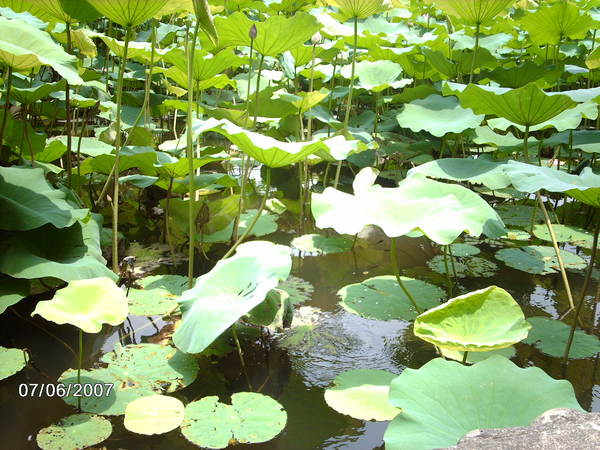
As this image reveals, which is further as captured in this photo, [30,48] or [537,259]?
[537,259]

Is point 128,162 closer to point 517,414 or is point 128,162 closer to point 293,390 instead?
point 293,390

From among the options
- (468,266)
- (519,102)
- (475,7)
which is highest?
(475,7)

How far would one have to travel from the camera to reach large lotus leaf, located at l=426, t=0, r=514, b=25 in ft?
7.97

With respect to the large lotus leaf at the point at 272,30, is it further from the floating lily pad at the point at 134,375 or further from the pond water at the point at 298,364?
the floating lily pad at the point at 134,375

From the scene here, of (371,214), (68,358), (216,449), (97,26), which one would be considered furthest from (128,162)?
(97,26)

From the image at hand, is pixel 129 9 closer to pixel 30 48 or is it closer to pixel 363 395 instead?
pixel 30 48

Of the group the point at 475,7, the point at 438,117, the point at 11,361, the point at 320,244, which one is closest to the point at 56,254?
the point at 11,361

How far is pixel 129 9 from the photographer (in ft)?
5.30

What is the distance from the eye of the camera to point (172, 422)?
1.20 meters

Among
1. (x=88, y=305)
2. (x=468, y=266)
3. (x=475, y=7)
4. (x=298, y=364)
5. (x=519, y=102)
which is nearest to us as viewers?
(x=88, y=305)

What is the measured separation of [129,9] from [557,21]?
2383mm

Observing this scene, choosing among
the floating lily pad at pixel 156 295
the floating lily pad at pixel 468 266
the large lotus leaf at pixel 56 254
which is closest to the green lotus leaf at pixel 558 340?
the floating lily pad at pixel 468 266

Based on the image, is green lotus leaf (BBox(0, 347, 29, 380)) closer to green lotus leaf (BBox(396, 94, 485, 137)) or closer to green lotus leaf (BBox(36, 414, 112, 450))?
green lotus leaf (BBox(36, 414, 112, 450))

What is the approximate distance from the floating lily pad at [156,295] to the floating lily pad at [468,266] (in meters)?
1.02
